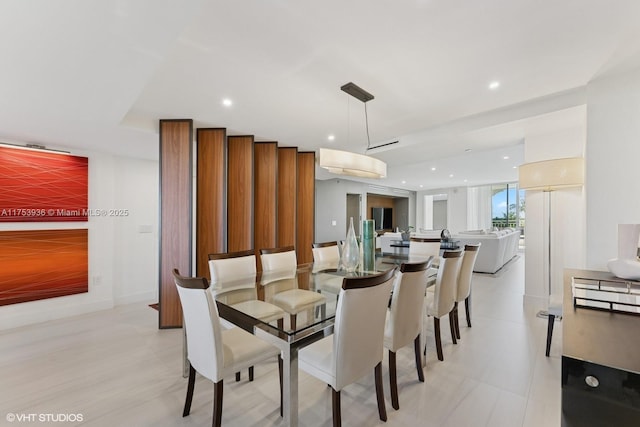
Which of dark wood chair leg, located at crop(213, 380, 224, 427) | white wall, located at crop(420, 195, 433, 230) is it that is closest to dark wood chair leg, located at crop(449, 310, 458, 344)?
Result: dark wood chair leg, located at crop(213, 380, 224, 427)

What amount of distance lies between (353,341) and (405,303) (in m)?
0.55

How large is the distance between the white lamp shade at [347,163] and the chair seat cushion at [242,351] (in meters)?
1.62

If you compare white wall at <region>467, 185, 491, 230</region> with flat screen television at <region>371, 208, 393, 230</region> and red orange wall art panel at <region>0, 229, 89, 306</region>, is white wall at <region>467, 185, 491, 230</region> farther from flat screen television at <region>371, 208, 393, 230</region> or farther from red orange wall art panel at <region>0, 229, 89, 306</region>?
red orange wall art panel at <region>0, 229, 89, 306</region>

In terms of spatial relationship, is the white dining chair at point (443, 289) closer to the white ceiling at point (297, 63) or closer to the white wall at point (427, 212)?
the white ceiling at point (297, 63)

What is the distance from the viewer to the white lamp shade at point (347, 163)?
2.60 meters

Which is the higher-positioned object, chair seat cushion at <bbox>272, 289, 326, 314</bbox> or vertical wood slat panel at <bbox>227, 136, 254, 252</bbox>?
vertical wood slat panel at <bbox>227, 136, 254, 252</bbox>

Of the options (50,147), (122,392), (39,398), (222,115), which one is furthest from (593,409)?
(50,147)

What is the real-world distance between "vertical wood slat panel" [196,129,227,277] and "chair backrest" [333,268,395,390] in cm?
244

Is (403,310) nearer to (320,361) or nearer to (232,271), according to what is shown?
(320,361)

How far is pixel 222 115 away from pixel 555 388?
153 inches

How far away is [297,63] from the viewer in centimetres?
213

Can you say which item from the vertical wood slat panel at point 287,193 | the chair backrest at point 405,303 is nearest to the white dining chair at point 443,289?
the chair backrest at point 405,303

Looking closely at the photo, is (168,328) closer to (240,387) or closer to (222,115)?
(240,387)

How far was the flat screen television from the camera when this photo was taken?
11.5 metres
